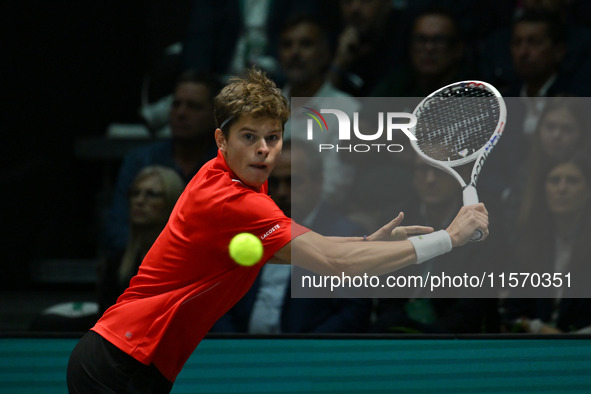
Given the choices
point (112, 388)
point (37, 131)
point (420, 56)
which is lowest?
point (112, 388)

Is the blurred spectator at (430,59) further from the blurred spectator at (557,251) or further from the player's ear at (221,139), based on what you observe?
the player's ear at (221,139)

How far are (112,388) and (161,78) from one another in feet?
7.06

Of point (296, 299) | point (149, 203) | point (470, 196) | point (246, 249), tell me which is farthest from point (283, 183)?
point (246, 249)

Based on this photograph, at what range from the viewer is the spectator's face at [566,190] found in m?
3.07

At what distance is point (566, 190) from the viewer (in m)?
3.07

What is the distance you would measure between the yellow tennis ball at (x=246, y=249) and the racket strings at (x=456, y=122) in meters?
0.92

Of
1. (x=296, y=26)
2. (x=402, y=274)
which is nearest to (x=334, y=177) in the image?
(x=402, y=274)

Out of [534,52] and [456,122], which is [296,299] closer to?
[456,122]

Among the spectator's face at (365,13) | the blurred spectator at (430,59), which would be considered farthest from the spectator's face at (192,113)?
the spectator's face at (365,13)

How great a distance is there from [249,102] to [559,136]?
4.97 ft

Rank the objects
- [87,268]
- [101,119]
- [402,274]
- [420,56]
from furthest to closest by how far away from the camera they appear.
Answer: [101,119] < [87,268] < [420,56] < [402,274]

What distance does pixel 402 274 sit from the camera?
3012 millimetres

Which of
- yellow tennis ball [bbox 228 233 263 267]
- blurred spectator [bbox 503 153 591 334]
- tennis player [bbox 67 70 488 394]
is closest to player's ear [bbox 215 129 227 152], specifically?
tennis player [bbox 67 70 488 394]

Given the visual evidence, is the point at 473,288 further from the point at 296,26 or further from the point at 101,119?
the point at 101,119
